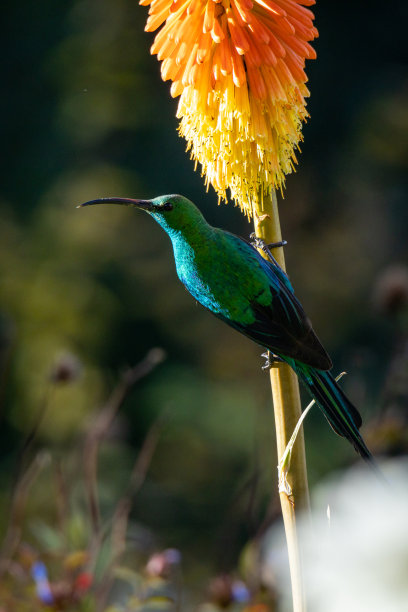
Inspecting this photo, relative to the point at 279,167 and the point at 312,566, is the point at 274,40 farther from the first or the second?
the point at 312,566

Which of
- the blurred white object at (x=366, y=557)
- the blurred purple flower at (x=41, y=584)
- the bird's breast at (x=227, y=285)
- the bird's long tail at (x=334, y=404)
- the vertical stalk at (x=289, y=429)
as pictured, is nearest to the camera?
the blurred white object at (x=366, y=557)

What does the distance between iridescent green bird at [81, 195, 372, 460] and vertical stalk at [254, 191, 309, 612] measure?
0.10 meters

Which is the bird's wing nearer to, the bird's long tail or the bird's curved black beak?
the bird's long tail

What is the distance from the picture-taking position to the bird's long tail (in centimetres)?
111

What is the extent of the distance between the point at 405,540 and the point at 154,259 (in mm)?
5663

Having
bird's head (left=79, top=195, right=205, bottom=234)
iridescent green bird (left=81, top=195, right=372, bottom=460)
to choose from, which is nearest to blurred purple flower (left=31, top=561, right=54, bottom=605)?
iridescent green bird (left=81, top=195, right=372, bottom=460)

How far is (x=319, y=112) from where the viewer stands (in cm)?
590

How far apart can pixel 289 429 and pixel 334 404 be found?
6.1 inches

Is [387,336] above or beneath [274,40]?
beneath

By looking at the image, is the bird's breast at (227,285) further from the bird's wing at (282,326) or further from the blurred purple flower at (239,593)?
the blurred purple flower at (239,593)

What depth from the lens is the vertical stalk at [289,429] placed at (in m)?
0.92

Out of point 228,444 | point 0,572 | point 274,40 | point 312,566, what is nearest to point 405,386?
point 0,572

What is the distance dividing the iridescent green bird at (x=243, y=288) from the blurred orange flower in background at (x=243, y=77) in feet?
0.48

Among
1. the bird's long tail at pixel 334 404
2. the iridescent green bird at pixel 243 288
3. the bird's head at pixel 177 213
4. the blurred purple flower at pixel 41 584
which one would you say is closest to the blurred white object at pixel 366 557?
the bird's long tail at pixel 334 404
